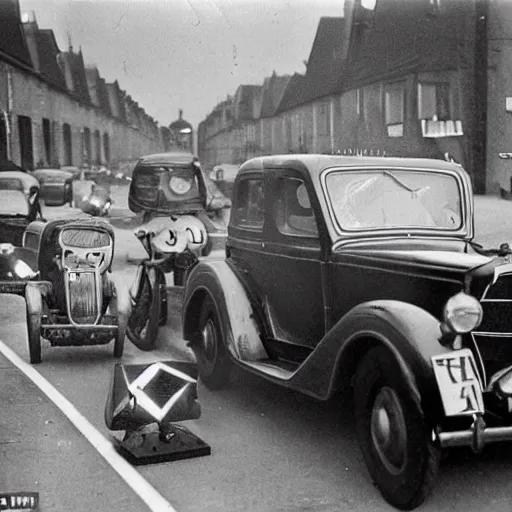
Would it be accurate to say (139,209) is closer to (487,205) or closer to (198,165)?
(198,165)

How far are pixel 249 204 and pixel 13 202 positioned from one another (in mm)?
1894

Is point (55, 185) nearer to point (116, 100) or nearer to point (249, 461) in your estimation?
point (116, 100)

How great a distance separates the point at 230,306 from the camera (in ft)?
12.6

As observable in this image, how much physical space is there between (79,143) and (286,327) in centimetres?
169

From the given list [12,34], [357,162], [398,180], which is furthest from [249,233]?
[12,34]

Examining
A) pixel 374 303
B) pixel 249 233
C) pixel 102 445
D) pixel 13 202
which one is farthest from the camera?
pixel 13 202

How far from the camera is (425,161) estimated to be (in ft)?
11.9

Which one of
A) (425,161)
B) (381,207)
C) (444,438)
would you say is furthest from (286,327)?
(444,438)

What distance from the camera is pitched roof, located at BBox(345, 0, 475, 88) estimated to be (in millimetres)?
3904

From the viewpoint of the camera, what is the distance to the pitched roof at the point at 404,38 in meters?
3.90

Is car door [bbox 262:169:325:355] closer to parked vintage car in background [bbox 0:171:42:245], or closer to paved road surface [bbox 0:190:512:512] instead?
paved road surface [bbox 0:190:512:512]

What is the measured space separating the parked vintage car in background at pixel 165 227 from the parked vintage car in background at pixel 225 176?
0.07 meters

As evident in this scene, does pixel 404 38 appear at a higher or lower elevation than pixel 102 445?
higher

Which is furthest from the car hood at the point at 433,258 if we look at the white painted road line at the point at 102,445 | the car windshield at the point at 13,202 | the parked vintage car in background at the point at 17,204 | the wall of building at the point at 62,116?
the car windshield at the point at 13,202
